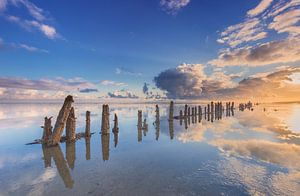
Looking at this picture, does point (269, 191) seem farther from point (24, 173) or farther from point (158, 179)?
point (24, 173)

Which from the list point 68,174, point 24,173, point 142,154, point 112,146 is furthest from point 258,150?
point 24,173

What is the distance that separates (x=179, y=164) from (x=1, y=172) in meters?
9.41

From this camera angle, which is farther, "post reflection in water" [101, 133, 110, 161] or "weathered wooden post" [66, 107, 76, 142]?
"weathered wooden post" [66, 107, 76, 142]

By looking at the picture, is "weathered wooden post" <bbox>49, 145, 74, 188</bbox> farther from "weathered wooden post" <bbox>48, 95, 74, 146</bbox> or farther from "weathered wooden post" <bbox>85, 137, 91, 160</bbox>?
"weathered wooden post" <bbox>85, 137, 91, 160</bbox>

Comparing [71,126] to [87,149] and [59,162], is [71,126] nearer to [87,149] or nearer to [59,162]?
[87,149]

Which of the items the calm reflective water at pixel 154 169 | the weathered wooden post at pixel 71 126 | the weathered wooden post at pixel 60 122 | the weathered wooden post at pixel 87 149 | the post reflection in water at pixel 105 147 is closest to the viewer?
the calm reflective water at pixel 154 169


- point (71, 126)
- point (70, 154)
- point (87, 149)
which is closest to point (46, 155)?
point (70, 154)

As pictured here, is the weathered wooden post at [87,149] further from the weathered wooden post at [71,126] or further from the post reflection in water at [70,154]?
the weathered wooden post at [71,126]

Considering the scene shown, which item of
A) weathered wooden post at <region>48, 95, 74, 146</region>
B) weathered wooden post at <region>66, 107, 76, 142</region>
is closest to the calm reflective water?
weathered wooden post at <region>48, 95, 74, 146</region>

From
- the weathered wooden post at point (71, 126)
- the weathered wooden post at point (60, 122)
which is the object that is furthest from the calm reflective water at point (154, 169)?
the weathered wooden post at point (71, 126)

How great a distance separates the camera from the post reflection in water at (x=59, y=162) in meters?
9.30

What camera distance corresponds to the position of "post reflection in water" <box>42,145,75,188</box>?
9.30 meters

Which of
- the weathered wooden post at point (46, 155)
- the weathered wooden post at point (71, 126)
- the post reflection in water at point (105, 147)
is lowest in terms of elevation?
the weathered wooden post at point (46, 155)

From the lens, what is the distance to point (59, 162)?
12.4 metres
